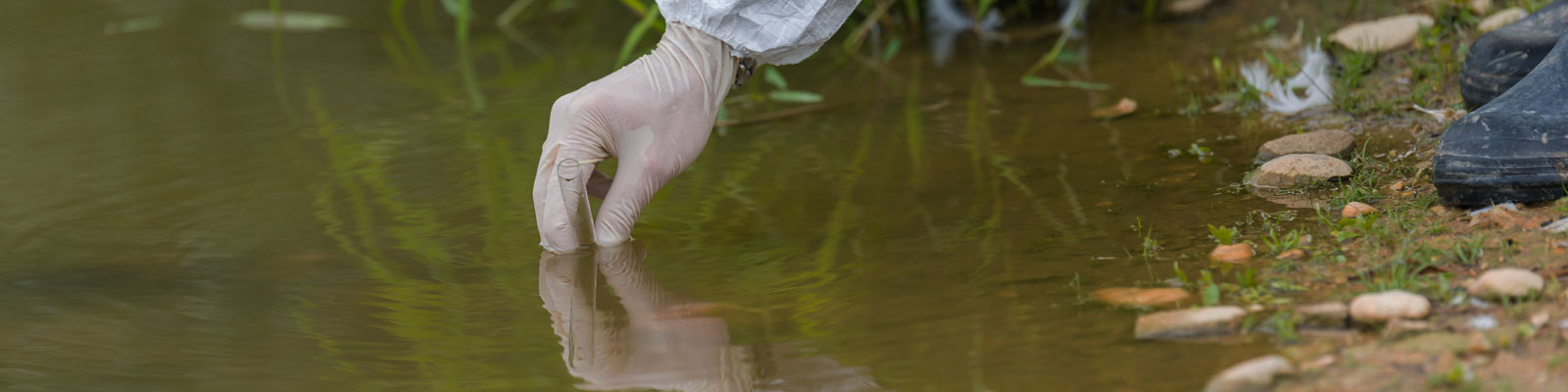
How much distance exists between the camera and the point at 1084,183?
206cm

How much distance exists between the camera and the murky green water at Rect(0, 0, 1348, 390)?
1414 millimetres

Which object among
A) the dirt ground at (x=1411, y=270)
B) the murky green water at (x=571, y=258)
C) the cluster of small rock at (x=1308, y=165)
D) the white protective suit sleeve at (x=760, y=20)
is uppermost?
the white protective suit sleeve at (x=760, y=20)

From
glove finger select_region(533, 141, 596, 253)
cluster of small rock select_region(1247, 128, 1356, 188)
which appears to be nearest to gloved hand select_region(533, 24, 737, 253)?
glove finger select_region(533, 141, 596, 253)

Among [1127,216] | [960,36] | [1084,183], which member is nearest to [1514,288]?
[1127,216]

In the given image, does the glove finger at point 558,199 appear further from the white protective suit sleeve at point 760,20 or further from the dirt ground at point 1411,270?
the dirt ground at point 1411,270

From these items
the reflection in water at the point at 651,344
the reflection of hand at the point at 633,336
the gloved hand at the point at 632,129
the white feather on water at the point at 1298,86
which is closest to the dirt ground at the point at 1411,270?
the white feather on water at the point at 1298,86

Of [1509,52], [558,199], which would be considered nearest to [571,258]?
[558,199]

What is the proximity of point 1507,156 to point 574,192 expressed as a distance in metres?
1.22

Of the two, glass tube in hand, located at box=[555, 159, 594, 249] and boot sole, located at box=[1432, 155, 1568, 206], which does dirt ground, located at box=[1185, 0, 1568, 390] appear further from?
glass tube in hand, located at box=[555, 159, 594, 249]

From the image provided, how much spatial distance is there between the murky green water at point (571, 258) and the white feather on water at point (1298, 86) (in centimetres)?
18

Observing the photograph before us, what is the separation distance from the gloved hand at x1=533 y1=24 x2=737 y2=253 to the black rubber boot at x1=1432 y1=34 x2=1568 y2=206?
0.98 m

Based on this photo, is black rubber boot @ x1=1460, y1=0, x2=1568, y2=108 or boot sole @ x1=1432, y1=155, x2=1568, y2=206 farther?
black rubber boot @ x1=1460, y1=0, x2=1568, y2=108

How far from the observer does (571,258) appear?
72.2 inches

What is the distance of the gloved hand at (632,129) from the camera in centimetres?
179
